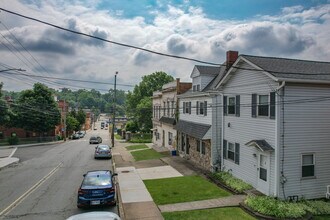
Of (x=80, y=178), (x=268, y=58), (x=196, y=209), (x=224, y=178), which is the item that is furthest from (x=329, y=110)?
(x=80, y=178)

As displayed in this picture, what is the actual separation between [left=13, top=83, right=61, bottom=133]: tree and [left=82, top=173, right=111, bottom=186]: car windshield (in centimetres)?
4123

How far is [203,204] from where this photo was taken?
543 inches

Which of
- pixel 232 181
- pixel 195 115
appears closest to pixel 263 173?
pixel 232 181

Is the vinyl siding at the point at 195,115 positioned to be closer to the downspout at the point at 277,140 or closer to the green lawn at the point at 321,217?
the downspout at the point at 277,140

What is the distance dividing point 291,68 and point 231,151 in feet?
22.0

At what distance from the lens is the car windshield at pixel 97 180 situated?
549 inches

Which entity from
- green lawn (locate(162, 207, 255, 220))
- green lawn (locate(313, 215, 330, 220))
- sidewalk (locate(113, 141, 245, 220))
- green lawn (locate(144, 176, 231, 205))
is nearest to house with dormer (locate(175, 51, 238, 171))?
sidewalk (locate(113, 141, 245, 220))

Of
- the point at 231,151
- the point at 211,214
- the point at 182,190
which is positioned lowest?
the point at 182,190

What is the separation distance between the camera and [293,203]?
43.7 feet

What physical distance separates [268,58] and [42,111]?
4559cm

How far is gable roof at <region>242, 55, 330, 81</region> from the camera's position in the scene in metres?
14.6

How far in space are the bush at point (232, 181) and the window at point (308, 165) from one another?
3140 mm

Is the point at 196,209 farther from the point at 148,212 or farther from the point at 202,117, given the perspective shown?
the point at 202,117

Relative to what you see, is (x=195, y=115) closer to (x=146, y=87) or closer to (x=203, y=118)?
(x=203, y=118)
